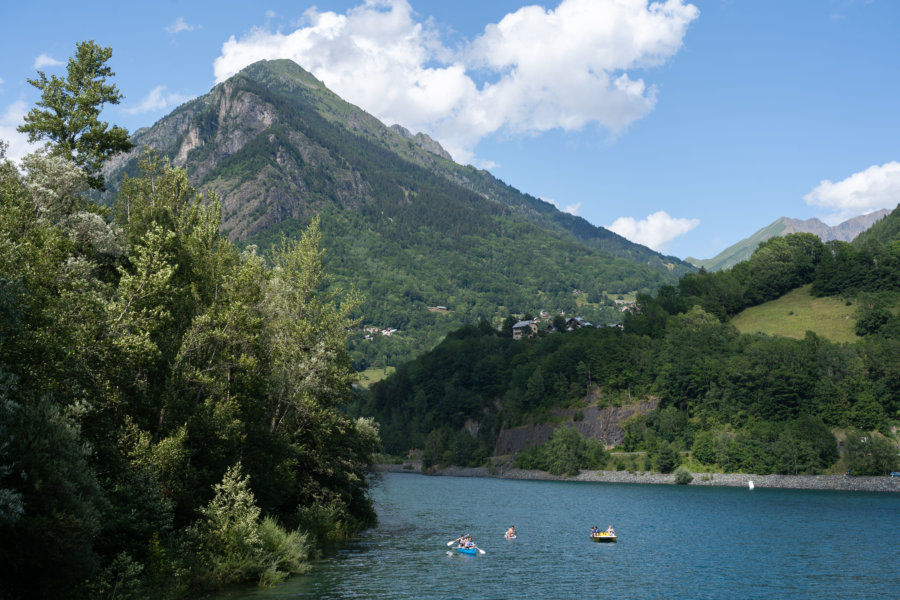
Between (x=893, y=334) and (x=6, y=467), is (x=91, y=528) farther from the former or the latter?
(x=893, y=334)

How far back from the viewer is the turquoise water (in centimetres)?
4462

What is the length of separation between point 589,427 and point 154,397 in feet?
511

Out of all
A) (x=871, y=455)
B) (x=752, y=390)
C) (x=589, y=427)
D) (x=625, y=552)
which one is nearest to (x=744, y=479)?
(x=871, y=455)

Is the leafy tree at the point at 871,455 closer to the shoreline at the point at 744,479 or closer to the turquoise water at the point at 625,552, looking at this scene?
the shoreline at the point at 744,479

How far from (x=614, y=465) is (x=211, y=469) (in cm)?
13808

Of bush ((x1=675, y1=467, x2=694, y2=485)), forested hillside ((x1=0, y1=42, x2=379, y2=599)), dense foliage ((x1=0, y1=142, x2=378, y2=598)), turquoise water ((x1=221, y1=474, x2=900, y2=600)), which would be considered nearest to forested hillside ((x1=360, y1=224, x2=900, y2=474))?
bush ((x1=675, y1=467, x2=694, y2=485))

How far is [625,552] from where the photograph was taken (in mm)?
61875

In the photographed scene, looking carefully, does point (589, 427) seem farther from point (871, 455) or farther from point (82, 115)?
point (82, 115)

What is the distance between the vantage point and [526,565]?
5375cm

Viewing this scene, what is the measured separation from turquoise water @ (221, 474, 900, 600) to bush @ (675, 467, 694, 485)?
3223cm

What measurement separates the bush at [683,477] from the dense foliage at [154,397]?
10694 centimetres

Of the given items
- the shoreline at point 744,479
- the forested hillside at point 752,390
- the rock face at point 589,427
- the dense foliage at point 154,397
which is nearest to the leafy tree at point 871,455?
the forested hillside at point 752,390

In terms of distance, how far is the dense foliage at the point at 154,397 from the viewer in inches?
879

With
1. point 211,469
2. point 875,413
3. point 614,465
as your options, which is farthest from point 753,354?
point 211,469
